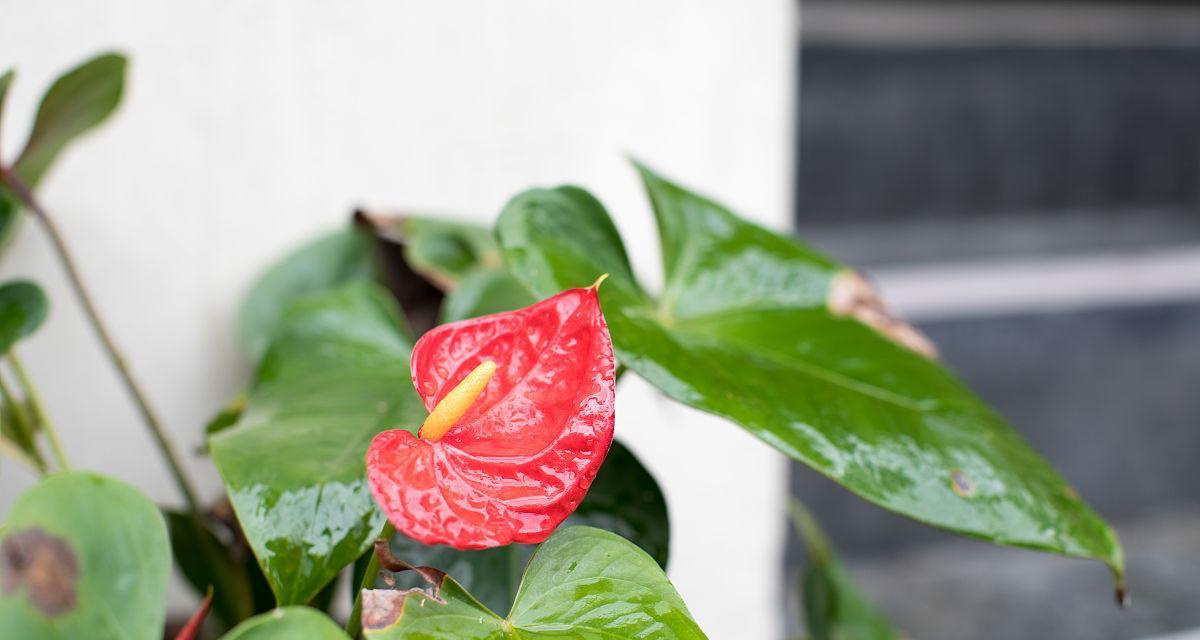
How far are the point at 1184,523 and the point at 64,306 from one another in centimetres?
135

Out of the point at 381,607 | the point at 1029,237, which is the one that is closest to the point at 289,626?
the point at 381,607

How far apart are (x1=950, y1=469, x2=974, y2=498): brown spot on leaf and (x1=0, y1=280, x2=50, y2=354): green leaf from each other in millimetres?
338

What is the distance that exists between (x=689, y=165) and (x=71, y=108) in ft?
1.23

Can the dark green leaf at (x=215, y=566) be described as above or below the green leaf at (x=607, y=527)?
below

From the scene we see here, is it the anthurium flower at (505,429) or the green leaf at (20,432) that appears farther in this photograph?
the green leaf at (20,432)

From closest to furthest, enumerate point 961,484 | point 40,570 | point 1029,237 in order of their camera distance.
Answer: point 40,570 < point 961,484 < point 1029,237

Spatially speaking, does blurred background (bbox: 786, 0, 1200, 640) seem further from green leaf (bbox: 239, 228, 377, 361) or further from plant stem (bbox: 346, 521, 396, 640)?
plant stem (bbox: 346, 521, 396, 640)

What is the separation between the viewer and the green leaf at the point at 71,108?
0.41m

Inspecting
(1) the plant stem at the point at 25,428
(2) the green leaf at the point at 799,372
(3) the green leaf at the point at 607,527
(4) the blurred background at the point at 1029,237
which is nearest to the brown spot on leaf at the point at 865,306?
(2) the green leaf at the point at 799,372

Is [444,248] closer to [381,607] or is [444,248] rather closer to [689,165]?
[689,165]

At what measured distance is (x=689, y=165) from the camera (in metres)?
0.66

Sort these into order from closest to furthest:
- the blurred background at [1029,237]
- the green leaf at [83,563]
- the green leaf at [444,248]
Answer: the green leaf at [83,563] → the green leaf at [444,248] → the blurred background at [1029,237]

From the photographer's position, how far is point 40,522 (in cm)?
20

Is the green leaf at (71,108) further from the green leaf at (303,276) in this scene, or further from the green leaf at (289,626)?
the green leaf at (289,626)
